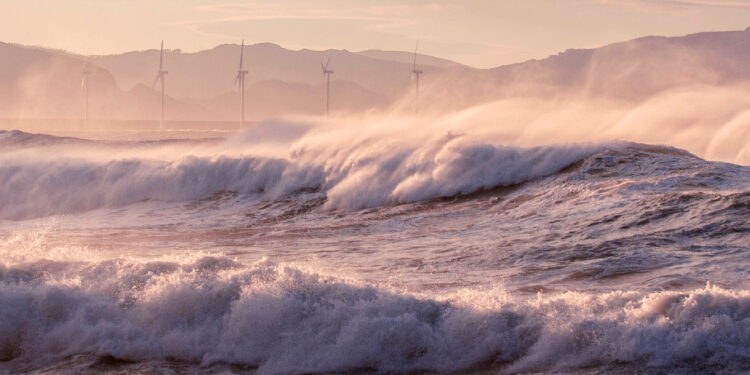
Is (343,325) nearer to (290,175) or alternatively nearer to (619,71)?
(290,175)

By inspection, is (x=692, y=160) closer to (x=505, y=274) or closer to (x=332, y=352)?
(x=505, y=274)

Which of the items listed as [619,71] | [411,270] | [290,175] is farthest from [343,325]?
[619,71]

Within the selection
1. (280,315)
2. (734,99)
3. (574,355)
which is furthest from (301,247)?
(734,99)

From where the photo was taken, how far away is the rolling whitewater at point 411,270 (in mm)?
7742

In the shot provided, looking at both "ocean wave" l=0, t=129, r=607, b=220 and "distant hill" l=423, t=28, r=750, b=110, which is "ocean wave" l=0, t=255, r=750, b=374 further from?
"distant hill" l=423, t=28, r=750, b=110

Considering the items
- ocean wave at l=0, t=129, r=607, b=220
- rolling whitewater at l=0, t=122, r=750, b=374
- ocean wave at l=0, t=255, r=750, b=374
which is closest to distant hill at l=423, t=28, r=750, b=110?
ocean wave at l=0, t=129, r=607, b=220

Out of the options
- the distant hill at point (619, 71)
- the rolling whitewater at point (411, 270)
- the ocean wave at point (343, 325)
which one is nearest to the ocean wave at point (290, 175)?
the rolling whitewater at point (411, 270)

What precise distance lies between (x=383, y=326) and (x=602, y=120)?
77.1 feet

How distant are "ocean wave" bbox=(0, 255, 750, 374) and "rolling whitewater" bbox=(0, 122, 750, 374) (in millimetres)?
21

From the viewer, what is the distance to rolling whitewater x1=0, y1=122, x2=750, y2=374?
7742mm

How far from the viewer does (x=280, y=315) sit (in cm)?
834

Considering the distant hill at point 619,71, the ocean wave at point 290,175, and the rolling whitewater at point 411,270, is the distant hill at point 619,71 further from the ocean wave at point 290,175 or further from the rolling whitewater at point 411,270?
the rolling whitewater at point 411,270

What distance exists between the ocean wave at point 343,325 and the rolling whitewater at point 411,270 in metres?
0.02

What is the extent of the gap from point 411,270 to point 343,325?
362 centimetres
